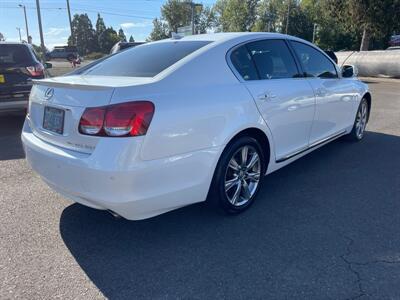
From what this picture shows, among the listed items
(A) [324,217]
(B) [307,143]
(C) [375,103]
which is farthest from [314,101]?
(C) [375,103]

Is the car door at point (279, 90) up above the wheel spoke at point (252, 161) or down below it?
above

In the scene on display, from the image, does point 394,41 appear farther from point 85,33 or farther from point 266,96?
point 85,33

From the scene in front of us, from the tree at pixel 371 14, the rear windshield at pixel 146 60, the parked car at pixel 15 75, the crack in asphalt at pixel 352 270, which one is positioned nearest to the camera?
the crack in asphalt at pixel 352 270

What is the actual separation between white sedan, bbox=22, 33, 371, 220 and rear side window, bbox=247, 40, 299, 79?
0.01 meters

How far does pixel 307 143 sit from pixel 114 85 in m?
2.56

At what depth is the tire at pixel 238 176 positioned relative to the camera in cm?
329

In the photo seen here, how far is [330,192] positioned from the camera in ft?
13.3

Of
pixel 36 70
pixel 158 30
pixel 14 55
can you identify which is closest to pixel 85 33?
pixel 158 30

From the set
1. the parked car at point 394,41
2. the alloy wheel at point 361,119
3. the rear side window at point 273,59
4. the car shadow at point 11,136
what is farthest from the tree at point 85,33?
the rear side window at point 273,59

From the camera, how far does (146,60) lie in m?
3.51

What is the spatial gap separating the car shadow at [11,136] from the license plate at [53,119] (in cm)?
265

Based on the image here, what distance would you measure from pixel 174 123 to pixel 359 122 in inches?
169

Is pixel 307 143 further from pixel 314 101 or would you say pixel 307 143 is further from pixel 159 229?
pixel 159 229

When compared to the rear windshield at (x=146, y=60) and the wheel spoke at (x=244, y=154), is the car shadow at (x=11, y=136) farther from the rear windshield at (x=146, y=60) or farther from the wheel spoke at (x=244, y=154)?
the wheel spoke at (x=244, y=154)
